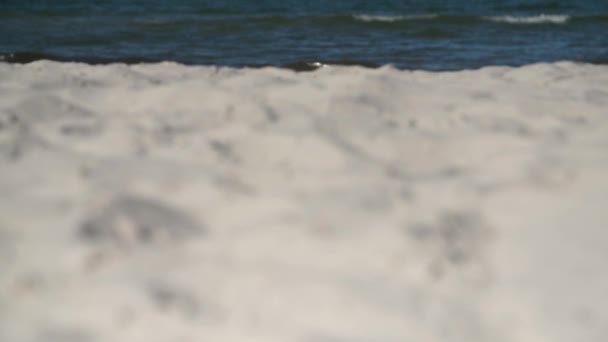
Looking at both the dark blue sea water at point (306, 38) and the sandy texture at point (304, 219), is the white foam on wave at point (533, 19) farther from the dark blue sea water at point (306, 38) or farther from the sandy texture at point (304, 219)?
the sandy texture at point (304, 219)

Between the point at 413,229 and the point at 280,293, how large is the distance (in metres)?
0.43

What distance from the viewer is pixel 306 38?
776 cm

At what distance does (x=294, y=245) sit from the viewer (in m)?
1.59

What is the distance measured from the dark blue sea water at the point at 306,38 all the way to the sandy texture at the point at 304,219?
3.10 m

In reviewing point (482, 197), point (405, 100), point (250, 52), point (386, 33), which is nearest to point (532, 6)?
point (386, 33)

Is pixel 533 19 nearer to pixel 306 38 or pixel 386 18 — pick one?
pixel 386 18

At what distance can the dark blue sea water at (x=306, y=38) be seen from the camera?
20.4ft

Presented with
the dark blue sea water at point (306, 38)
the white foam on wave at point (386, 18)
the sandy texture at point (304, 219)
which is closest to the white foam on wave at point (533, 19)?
the dark blue sea water at point (306, 38)

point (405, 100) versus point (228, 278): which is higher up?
point (405, 100)

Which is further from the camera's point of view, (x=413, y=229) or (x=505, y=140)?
(x=505, y=140)

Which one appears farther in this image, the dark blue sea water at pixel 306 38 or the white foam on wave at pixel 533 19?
the white foam on wave at pixel 533 19

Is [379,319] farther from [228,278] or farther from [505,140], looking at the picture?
[505,140]

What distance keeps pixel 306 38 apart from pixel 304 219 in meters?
6.34

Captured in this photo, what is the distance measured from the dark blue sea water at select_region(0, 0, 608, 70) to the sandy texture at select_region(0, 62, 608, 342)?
310cm
